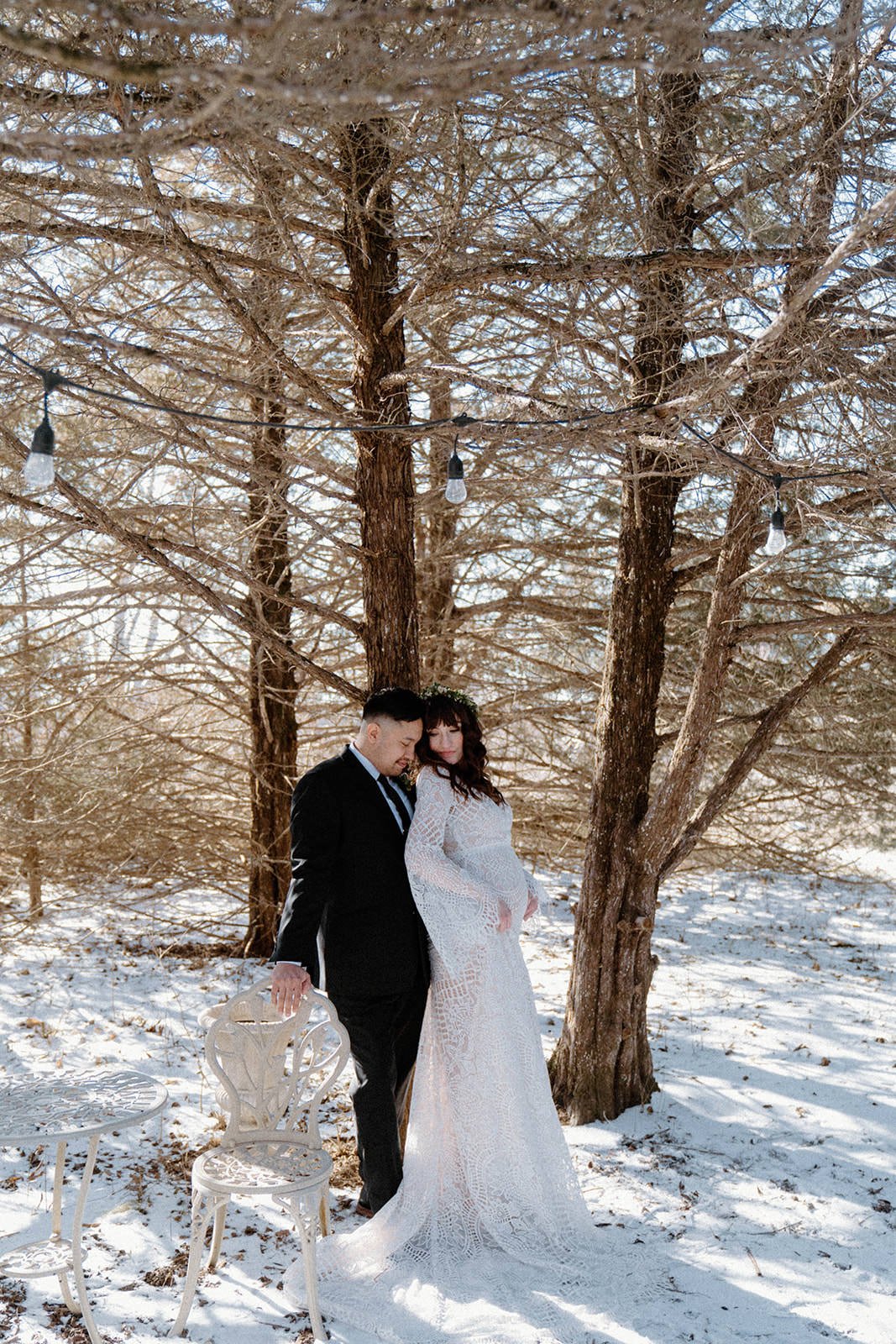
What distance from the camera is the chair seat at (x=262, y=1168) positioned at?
8.96 feet

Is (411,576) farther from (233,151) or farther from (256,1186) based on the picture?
(256,1186)

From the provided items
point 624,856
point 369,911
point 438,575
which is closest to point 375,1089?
point 369,911

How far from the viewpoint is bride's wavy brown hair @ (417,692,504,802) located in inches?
137

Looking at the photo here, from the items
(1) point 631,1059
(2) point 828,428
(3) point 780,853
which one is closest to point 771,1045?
(1) point 631,1059

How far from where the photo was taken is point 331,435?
240 inches

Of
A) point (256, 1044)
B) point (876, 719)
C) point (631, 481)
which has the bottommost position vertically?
Result: point (256, 1044)

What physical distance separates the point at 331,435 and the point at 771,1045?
3.82 meters

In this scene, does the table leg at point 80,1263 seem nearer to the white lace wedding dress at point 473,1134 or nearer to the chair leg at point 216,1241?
the chair leg at point 216,1241

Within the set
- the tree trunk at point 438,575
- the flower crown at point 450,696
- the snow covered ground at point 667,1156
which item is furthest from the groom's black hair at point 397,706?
the tree trunk at point 438,575

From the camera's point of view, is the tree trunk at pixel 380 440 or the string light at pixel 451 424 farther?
the tree trunk at pixel 380 440

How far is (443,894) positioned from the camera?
3.39m

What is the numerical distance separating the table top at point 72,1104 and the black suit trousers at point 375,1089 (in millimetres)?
660

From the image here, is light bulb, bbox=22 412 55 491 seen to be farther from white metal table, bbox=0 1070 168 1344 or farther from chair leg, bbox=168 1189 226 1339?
chair leg, bbox=168 1189 226 1339

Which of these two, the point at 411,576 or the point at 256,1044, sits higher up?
the point at 411,576
